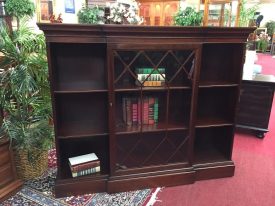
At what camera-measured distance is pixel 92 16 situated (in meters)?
1.80

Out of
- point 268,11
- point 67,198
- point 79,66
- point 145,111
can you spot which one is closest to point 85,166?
point 67,198

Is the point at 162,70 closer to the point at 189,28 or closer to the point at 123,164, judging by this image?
the point at 189,28

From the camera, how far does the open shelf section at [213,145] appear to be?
2346 millimetres

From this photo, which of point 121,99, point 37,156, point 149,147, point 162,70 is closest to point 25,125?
point 37,156

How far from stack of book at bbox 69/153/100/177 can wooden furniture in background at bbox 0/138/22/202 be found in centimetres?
51

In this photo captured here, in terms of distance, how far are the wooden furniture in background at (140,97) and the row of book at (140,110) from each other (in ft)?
0.14

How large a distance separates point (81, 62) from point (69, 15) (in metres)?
2.27

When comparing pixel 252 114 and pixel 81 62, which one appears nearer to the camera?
pixel 81 62

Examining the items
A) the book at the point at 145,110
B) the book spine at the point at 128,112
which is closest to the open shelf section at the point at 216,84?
the book at the point at 145,110

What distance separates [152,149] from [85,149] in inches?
25.7

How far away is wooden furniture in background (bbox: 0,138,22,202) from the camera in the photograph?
6.51 feet

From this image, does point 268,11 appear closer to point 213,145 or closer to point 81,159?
point 213,145

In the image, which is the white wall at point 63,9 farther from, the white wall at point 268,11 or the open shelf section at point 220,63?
the white wall at point 268,11

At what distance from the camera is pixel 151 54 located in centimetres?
190
